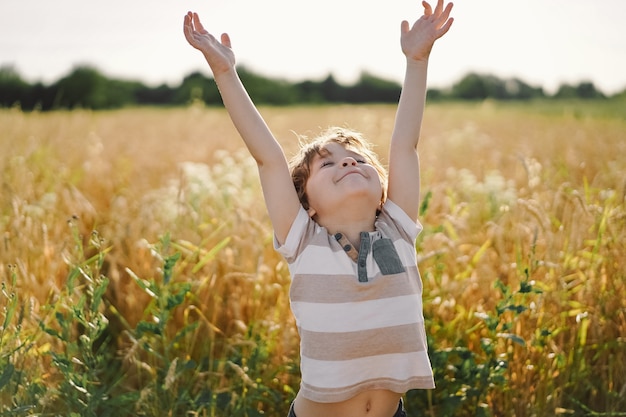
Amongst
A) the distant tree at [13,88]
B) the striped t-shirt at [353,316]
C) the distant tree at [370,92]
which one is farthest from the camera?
the distant tree at [370,92]

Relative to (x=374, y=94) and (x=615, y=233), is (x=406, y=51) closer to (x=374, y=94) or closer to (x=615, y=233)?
(x=615, y=233)

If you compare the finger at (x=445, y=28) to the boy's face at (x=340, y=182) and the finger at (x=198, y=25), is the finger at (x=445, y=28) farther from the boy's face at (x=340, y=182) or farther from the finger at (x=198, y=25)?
the finger at (x=198, y=25)

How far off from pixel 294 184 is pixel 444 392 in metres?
0.88

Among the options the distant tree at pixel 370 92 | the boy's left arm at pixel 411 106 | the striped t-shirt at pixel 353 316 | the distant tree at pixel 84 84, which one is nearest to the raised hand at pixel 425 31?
the boy's left arm at pixel 411 106

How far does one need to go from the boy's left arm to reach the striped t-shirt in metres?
0.19

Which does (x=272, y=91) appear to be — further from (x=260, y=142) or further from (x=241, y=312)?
(x=260, y=142)

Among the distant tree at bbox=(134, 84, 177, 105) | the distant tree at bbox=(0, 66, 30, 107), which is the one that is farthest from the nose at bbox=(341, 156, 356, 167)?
the distant tree at bbox=(134, 84, 177, 105)

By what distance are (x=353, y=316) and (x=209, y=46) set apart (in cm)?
79

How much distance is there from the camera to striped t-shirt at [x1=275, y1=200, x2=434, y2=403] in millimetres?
1681

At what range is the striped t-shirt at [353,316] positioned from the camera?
1.68m

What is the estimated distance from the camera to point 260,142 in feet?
5.96

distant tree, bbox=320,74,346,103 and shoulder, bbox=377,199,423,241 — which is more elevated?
distant tree, bbox=320,74,346,103

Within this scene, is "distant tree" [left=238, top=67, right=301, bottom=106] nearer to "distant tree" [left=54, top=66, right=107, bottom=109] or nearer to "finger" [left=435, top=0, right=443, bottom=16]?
"distant tree" [left=54, top=66, right=107, bottom=109]

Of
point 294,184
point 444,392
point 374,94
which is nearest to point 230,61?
point 294,184
